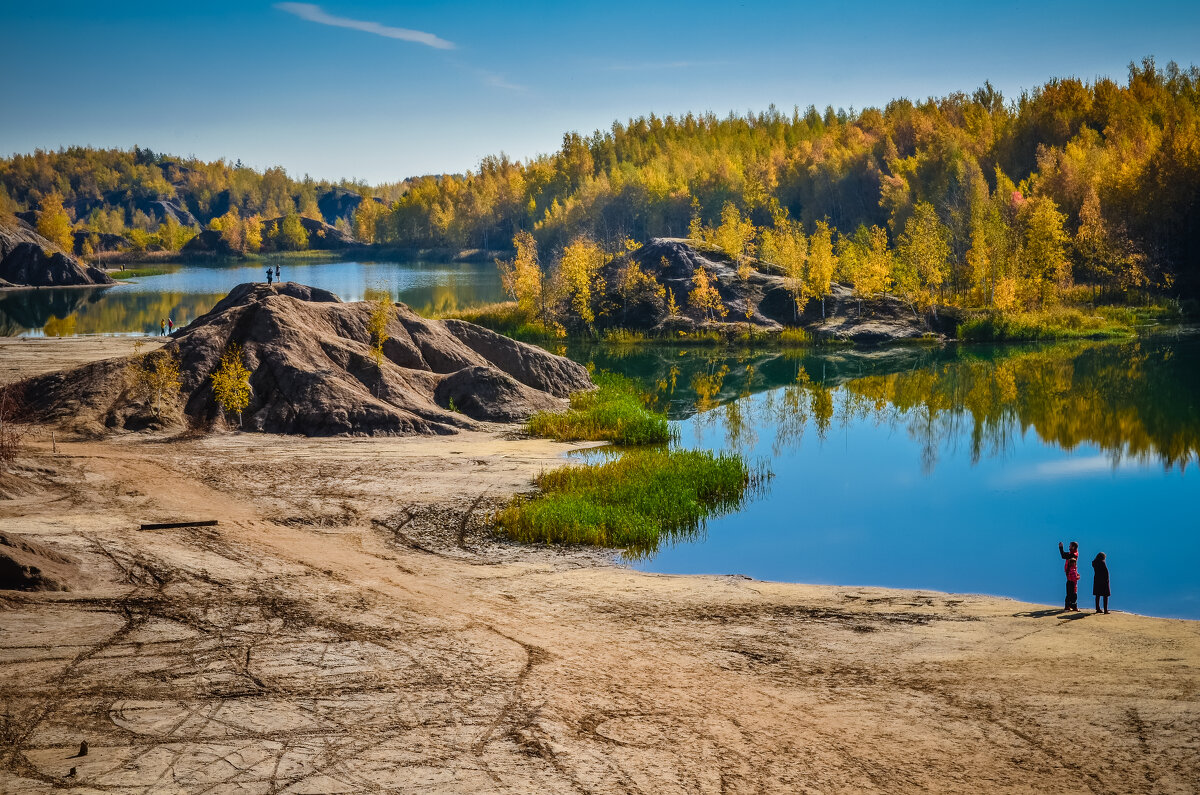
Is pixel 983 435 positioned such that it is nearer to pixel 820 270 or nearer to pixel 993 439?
pixel 993 439

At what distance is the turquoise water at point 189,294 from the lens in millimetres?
70375

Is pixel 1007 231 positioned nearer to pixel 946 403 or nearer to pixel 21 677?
pixel 946 403

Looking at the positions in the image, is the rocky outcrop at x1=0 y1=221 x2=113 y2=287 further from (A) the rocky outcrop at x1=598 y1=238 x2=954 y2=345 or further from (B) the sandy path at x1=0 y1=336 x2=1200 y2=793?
(B) the sandy path at x1=0 y1=336 x2=1200 y2=793

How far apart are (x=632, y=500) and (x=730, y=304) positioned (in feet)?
150

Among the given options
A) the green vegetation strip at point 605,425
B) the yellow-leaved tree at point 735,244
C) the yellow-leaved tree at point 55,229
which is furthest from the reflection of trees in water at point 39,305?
the yellow-leaved tree at point 735,244

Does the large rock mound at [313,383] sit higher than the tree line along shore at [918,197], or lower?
lower

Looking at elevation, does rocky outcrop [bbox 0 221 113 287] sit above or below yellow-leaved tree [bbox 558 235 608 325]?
above

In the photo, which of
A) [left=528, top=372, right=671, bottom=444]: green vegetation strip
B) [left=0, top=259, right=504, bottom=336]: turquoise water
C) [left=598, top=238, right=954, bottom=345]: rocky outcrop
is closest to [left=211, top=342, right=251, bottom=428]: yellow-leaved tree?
[left=528, top=372, right=671, bottom=444]: green vegetation strip

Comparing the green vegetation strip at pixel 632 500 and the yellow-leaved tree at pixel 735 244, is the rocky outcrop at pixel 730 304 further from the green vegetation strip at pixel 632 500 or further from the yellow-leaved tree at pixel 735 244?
the green vegetation strip at pixel 632 500

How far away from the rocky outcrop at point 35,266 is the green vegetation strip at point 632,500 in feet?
349

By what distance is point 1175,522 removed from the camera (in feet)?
76.1

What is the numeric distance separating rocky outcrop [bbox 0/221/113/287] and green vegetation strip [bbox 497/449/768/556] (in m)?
106

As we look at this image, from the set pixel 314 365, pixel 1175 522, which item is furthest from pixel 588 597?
pixel 314 365

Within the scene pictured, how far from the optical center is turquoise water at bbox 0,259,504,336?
7038 cm
